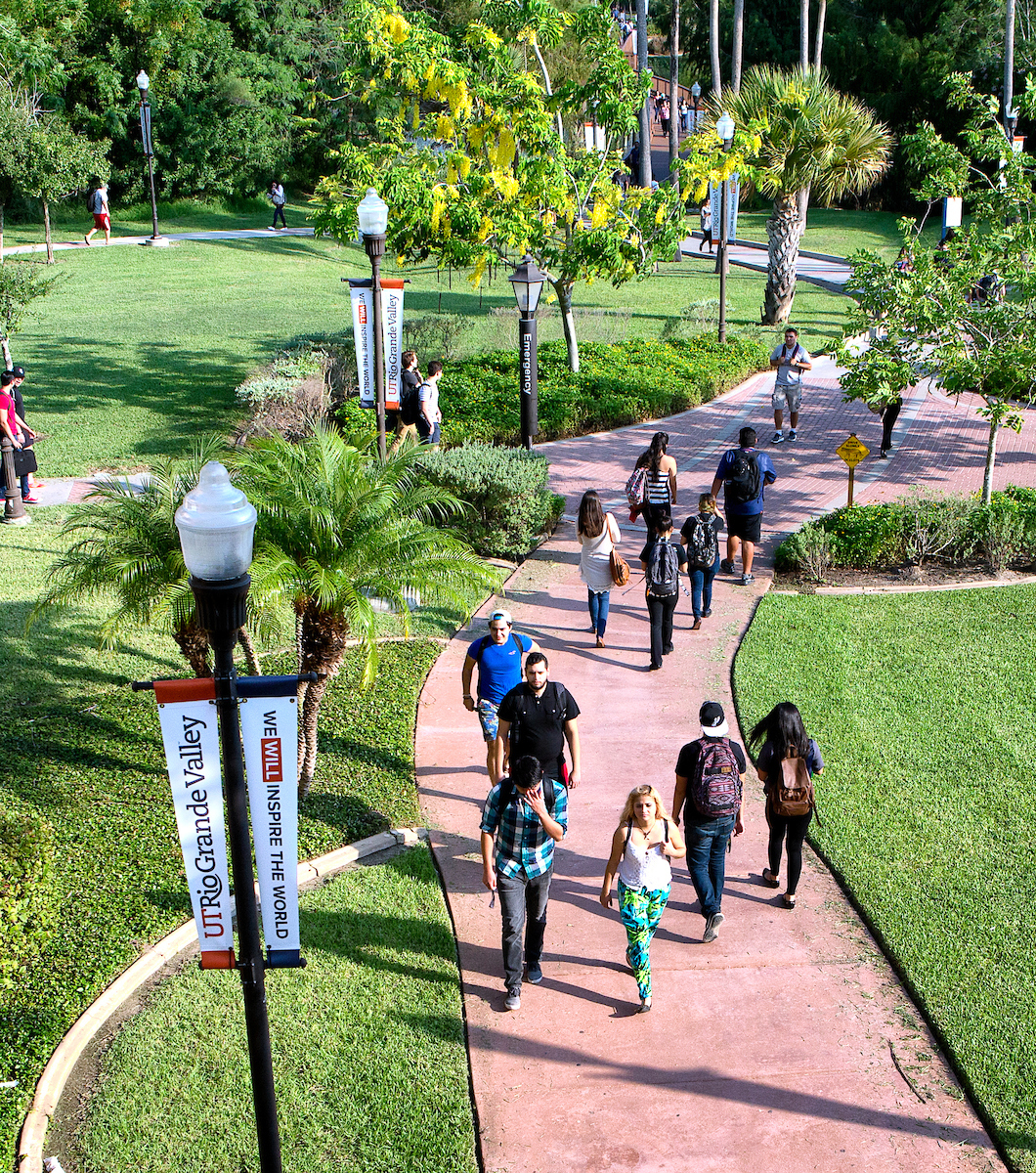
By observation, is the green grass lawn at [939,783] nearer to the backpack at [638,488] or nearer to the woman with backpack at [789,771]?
the woman with backpack at [789,771]

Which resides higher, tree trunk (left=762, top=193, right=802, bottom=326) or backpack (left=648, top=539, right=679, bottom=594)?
Result: tree trunk (left=762, top=193, right=802, bottom=326)

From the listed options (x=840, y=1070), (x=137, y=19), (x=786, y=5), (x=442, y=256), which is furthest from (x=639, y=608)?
(x=786, y=5)

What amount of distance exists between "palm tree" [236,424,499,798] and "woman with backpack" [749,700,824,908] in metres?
2.59

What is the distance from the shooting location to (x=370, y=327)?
13.3 m

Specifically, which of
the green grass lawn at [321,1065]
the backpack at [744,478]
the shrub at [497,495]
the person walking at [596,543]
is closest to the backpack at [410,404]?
the shrub at [497,495]

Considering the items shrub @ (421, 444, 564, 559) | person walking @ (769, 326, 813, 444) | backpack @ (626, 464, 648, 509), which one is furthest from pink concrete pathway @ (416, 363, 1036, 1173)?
person walking @ (769, 326, 813, 444)

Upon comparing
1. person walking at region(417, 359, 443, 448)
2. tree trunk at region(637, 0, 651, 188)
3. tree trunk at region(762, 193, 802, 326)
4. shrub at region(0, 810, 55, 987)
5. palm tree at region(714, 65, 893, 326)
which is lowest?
shrub at region(0, 810, 55, 987)

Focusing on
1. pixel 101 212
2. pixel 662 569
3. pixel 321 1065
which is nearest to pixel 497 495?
pixel 662 569

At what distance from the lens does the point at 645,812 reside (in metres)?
6.32

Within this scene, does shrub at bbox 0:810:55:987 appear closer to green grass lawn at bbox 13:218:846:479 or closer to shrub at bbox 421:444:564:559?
shrub at bbox 421:444:564:559

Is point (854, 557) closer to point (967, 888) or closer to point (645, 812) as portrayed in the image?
point (967, 888)

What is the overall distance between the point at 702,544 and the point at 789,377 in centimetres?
704

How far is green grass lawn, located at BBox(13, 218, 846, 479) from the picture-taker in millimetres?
18391

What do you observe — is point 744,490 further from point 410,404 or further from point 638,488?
point 410,404
